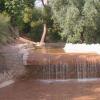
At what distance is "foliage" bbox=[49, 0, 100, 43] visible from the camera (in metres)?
24.6

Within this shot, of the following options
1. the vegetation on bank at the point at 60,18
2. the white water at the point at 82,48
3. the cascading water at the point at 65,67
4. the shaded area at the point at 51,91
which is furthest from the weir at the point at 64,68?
the vegetation on bank at the point at 60,18

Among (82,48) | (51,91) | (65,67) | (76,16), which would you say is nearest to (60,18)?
(76,16)

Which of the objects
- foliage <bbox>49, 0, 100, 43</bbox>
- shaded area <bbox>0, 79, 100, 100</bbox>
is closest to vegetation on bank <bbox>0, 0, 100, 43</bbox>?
foliage <bbox>49, 0, 100, 43</bbox>

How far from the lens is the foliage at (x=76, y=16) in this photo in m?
24.6

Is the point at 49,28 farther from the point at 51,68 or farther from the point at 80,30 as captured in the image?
the point at 51,68

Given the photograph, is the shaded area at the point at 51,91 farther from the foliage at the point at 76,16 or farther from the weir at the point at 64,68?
the foliage at the point at 76,16

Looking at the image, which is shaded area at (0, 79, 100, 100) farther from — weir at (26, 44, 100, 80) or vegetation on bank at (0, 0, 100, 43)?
vegetation on bank at (0, 0, 100, 43)

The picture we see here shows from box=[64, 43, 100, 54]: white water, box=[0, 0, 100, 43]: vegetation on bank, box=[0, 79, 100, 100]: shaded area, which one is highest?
box=[0, 0, 100, 43]: vegetation on bank

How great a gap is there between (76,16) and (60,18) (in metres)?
1.34

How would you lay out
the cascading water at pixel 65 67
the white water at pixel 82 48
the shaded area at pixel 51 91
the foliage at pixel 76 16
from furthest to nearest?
1. the foliage at pixel 76 16
2. the white water at pixel 82 48
3. the cascading water at pixel 65 67
4. the shaded area at pixel 51 91

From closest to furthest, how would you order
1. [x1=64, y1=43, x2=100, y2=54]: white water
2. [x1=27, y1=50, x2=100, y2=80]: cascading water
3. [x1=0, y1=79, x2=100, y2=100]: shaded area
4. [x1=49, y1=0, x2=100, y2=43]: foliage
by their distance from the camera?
[x1=0, y1=79, x2=100, y2=100]: shaded area, [x1=27, y1=50, x2=100, y2=80]: cascading water, [x1=64, y1=43, x2=100, y2=54]: white water, [x1=49, y1=0, x2=100, y2=43]: foliage

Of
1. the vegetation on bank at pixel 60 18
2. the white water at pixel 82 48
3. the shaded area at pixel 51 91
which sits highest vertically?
the vegetation on bank at pixel 60 18

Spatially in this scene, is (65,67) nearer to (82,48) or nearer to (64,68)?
(64,68)

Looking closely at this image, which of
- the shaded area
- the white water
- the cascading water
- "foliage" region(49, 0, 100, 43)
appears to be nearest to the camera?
the shaded area
